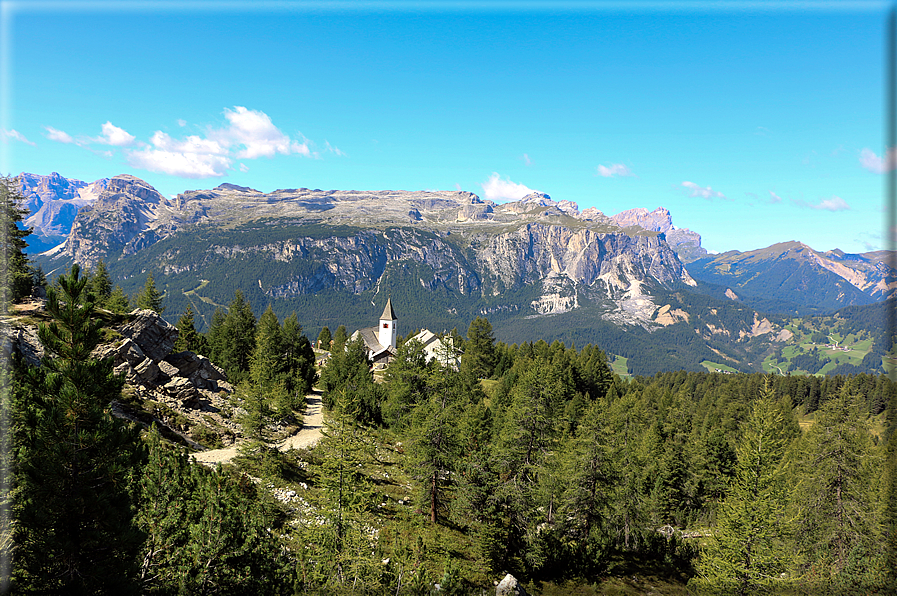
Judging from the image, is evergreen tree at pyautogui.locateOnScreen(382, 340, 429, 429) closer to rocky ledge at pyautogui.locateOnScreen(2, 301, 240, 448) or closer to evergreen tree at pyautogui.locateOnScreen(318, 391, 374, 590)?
rocky ledge at pyautogui.locateOnScreen(2, 301, 240, 448)

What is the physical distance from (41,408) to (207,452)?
29.1m

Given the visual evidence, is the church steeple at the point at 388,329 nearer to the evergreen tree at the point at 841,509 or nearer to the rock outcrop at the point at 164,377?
the rock outcrop at the point at 164,377

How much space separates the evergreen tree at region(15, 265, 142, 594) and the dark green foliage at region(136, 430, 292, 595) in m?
2.49

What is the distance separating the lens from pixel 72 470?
11641mm

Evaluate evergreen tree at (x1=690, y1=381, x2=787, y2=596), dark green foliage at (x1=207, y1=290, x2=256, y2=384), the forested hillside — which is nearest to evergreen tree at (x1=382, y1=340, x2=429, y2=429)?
the forested hillside

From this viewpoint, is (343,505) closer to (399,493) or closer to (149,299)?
(399,493)

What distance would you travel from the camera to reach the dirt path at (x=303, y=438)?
35531mm

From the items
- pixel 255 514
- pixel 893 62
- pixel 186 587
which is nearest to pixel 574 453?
pixel 255 514

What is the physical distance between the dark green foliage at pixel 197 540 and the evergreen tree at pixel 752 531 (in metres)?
26.3

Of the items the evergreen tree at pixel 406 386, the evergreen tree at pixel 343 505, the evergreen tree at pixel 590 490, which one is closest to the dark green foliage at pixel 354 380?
the evergreen tree at pixel 406 386

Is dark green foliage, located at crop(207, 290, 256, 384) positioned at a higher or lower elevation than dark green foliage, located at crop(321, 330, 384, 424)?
higher

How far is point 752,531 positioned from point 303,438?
41.0 m

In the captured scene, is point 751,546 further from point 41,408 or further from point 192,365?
point 192,365

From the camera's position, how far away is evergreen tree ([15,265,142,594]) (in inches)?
436
